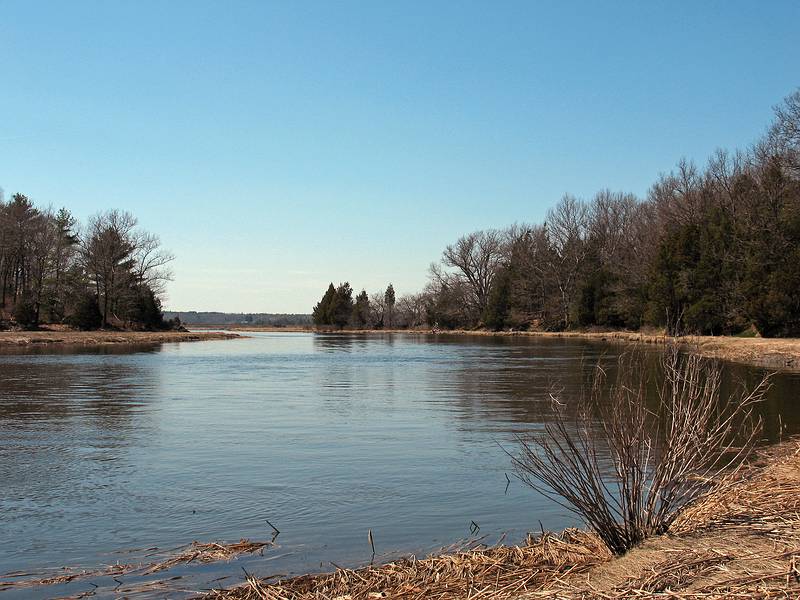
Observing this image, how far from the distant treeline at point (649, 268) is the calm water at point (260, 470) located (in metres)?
3.73

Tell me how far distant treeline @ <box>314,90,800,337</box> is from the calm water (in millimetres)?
3732

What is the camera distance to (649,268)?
61000 mm

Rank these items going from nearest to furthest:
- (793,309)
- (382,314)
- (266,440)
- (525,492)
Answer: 1. (525,492)
2. (266,440)
3. (793,309)
4. (382,314)

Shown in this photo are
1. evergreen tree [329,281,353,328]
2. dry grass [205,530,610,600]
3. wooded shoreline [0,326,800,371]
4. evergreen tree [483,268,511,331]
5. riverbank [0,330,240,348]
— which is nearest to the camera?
dry grass [205,530,610,600]

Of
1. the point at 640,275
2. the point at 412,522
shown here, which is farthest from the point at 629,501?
the point at 640,275

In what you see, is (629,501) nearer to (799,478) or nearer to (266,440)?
(799,478)

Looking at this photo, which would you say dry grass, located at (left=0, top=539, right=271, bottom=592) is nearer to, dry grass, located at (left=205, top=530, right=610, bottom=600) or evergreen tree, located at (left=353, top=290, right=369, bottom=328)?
dry grass, located at (left=205, top=530, right=610, bottom=600)

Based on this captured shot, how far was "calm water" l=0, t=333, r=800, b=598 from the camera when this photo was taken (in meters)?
7.43

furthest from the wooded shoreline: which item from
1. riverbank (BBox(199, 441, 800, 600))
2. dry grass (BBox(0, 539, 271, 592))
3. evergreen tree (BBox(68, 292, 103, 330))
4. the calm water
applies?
dry grass (BBox(0, 539, 271, 592))

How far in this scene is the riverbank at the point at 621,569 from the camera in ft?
14.3

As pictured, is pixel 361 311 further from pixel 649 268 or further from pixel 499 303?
pixel 649 268

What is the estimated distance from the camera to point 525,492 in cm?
955

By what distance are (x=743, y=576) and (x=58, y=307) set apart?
74.1 m

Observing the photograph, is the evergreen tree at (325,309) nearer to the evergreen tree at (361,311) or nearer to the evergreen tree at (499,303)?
the evergreen tree at (361,311)
